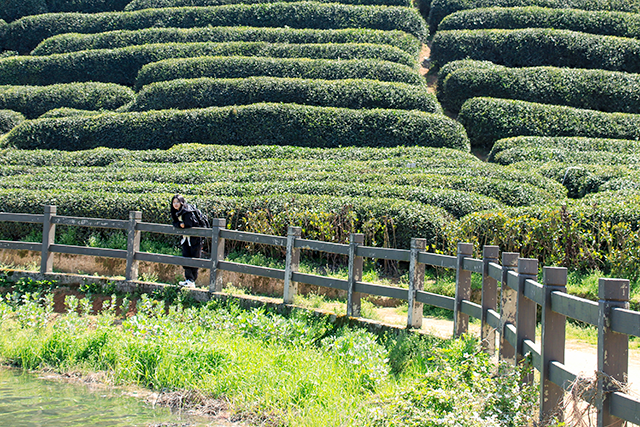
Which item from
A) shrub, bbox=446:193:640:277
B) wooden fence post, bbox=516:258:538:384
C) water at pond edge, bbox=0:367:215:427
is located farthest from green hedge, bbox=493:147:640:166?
water at pond edge, bbox=0:367:215:427

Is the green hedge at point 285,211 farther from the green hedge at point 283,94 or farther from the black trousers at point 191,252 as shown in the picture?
the green hedge at point 283,94

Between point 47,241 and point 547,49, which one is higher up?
point 547,49

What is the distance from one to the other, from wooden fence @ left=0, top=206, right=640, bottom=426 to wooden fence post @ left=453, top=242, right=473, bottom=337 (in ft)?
0.03

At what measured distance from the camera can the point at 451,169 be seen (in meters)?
15.5

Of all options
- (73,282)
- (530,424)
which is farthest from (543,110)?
(530,424)

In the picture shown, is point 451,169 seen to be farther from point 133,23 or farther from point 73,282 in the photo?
point 133,23

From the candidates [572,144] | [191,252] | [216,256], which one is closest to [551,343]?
[216,256]

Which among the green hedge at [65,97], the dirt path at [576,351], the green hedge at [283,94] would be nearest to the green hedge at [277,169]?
the green hedge at [283,94]

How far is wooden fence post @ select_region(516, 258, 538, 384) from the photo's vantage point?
4262mm

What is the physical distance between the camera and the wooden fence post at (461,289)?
607 cm

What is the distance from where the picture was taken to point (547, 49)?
85.5ft

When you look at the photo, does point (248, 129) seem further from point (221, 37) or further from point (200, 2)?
point (200, 2)

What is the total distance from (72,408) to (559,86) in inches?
903

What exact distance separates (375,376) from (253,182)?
10.1 meters
